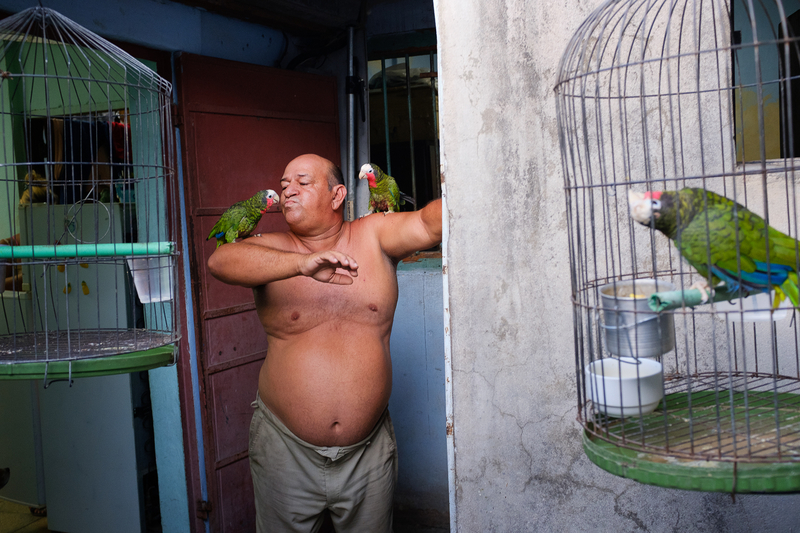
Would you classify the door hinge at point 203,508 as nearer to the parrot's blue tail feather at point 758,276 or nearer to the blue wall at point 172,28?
the blue wall at point 172,28

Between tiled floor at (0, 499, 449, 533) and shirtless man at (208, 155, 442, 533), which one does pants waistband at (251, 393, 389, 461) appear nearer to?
shirtless man at (208, 155, 442, 533)

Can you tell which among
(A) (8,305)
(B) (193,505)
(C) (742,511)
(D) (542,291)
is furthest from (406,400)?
(A) (8,305)

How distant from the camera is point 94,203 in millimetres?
2438

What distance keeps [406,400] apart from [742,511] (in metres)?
2.10

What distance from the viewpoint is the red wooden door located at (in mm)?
3240

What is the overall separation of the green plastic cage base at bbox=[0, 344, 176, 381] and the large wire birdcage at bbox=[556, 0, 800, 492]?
4.13 ft

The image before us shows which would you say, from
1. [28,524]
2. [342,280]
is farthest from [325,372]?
[28,524]

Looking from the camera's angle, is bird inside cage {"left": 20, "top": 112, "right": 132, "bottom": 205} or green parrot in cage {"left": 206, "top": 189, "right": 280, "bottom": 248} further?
bird inside cage {"left": 20, "top": 112, "right": 132, "bottom": 205}

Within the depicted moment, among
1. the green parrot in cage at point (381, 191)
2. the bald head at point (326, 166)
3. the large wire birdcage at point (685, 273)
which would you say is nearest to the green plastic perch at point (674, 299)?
the large wire birdcage at point (685, 273)

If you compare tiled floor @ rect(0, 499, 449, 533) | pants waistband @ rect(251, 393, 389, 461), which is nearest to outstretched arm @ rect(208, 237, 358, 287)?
pants waistband @ rect(251, 393, 389, 461)

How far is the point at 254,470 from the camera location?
2645mm

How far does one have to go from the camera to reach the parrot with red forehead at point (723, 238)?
1.44m

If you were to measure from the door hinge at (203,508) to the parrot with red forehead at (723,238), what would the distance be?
2.83 metres

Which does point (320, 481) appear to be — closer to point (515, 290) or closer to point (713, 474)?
point (515, 290)
